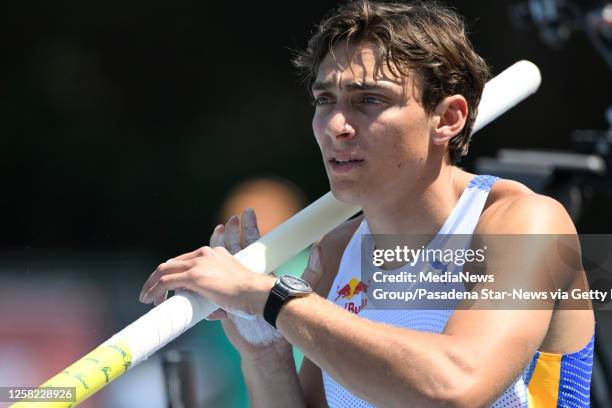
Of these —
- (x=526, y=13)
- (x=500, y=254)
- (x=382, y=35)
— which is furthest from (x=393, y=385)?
(x=526, y=13)

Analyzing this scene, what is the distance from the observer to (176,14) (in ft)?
26.4

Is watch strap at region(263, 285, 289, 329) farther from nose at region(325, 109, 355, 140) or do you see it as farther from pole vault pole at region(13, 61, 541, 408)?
nose at region(325, 109, 355, 140)

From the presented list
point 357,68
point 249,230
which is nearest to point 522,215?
point 357,68

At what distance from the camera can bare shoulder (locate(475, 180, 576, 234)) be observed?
7.33 feet

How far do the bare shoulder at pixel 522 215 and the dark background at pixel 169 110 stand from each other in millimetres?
5380

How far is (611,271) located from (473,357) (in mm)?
1234

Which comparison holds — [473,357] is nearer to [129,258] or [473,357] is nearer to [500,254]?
[500,254]

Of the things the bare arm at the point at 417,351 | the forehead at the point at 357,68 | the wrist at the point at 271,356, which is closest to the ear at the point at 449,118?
the forehead at the point at 357,68

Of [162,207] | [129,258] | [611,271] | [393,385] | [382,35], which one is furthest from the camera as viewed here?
[162,207]

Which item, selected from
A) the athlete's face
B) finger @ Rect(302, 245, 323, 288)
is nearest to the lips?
the athlete's face

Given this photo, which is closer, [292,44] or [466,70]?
[466,70]

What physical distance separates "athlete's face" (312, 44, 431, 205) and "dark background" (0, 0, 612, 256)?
5.27 m

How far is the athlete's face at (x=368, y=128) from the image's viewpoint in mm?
2354

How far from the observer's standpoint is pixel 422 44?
2.46 metres
